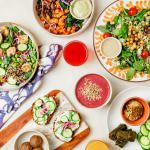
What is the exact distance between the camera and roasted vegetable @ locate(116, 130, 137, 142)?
273cm

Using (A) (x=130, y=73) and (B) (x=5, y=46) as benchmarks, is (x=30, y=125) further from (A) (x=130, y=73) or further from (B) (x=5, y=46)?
(A) (x=130, y=73)

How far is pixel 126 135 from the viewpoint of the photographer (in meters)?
2.74

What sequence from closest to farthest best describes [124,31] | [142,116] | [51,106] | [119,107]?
[142,116], [124,31], [119,107], [51,106]

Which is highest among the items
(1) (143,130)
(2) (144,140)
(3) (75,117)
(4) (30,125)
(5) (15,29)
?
(5) (15,29)

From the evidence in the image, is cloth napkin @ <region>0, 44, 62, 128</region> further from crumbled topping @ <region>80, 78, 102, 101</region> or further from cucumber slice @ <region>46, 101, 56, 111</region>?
crumbled topping @ <region>80, 78, 102, 101</region>

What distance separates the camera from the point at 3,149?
127 inches

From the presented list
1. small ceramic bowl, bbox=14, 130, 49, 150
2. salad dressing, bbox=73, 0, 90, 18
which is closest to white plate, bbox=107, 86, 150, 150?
small ceramic bowl, bbox=14, 130, 49, 150

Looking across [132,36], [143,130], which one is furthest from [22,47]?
[143,130]

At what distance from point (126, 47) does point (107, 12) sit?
Result: 2.25 ft

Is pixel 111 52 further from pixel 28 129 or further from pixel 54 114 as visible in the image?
pixel 28 129

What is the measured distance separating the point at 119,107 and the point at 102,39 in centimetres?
121

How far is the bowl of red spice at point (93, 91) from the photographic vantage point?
2988 mm

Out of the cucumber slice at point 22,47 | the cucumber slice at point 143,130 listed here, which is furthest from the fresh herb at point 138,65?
the cucumber slice at point 22,47

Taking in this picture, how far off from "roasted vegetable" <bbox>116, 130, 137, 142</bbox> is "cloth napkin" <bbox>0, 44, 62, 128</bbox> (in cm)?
165
